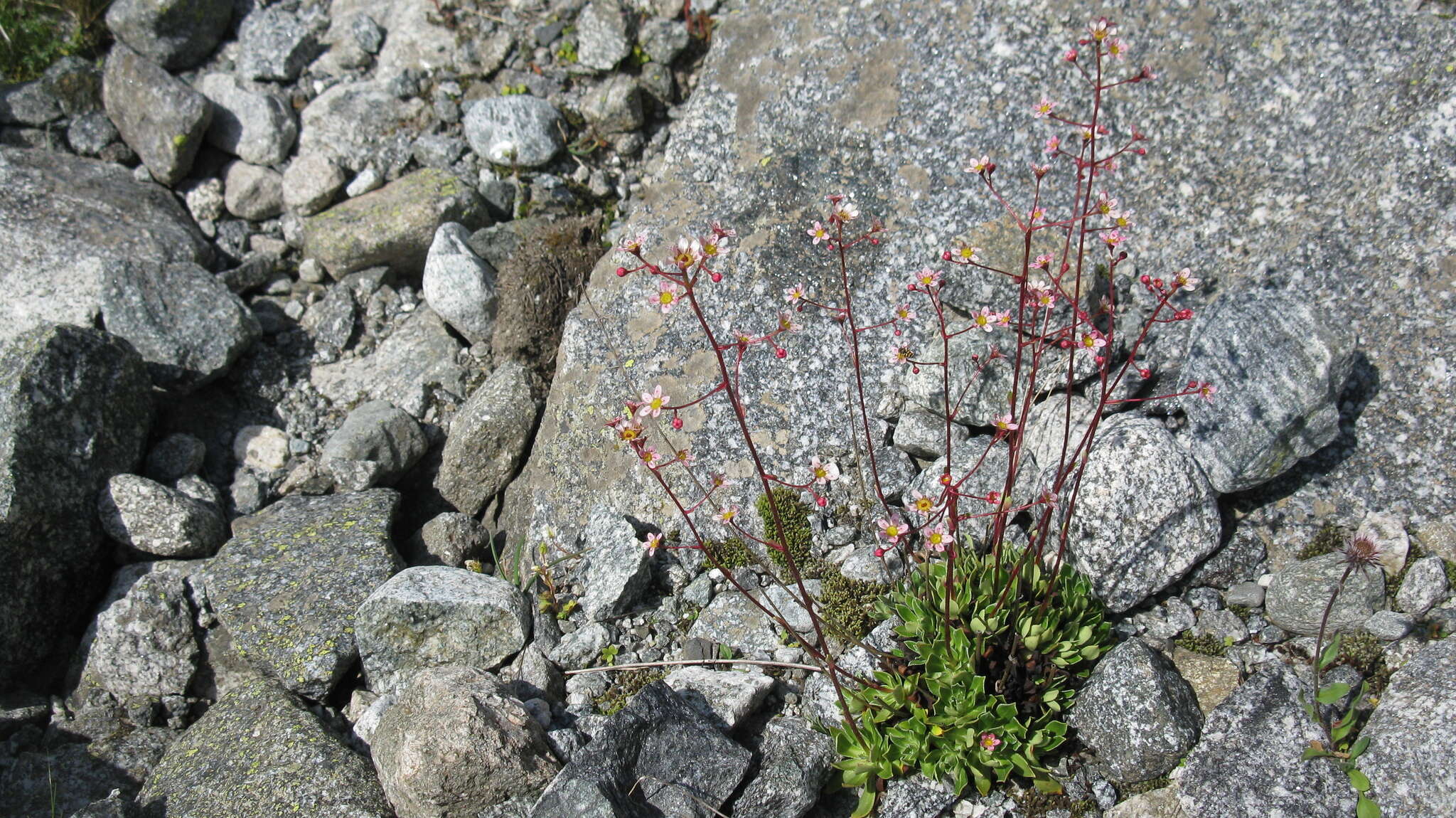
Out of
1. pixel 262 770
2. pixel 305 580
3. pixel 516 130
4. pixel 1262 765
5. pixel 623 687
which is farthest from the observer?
pixel 516 130

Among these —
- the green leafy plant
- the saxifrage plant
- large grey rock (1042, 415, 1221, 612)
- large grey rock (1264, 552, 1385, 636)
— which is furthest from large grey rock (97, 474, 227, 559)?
large grey rock (1264, 552, 1385, 636)

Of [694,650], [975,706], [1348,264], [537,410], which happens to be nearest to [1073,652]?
[975,706]

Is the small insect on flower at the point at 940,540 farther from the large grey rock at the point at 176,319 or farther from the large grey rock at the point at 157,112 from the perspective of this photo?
the large grey rock at the point at 157,112

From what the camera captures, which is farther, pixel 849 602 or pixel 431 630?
pixel 431 630

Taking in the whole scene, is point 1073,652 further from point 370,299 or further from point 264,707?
point 370,299

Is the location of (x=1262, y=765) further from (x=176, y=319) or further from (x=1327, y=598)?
(x=176, y=319)

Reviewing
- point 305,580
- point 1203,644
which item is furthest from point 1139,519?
point 305,580

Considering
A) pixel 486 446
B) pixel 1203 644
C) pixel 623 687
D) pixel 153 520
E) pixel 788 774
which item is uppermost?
pixel 1203 644
